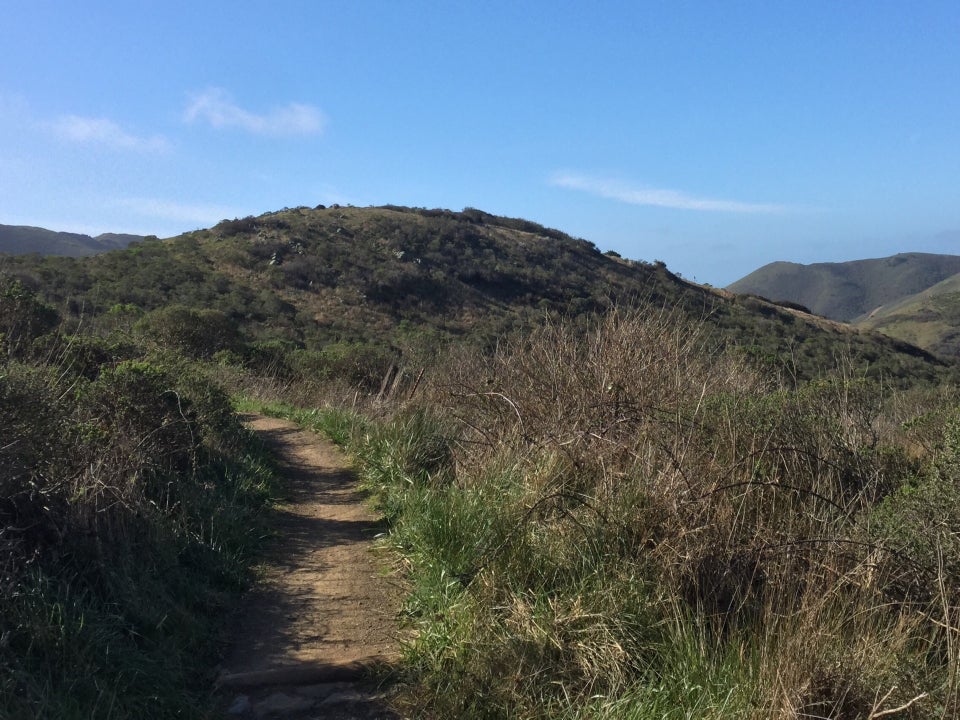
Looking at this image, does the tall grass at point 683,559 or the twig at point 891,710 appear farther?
the tall grass at point 683,559

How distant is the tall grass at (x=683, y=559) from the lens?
146 inches

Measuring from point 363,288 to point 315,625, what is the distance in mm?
41316

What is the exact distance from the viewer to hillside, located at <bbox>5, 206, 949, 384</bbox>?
86.2 ft

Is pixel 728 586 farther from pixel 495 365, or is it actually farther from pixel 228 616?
pixel 495 365

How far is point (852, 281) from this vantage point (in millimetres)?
109125

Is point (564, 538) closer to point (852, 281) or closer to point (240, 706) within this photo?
point (240, 706)

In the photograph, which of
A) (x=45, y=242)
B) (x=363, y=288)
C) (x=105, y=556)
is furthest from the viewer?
(x=45, y=242)

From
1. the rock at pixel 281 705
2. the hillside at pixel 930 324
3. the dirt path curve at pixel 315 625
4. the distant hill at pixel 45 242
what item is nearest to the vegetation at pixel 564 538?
the dirt path curve at pixel 315 625

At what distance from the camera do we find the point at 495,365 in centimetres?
852

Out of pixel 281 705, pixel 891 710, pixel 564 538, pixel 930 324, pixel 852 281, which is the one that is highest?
pixel 852 281

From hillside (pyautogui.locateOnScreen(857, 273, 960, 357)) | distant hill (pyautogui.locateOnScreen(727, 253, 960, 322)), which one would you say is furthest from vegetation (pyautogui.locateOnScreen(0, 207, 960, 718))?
distant hill (pyautogui.locateOnScreen(727, 253, 960, 322))

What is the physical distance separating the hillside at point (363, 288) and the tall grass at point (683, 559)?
13.1 m

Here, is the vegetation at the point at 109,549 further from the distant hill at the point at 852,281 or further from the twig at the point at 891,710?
the distant hill at the point at 852,281

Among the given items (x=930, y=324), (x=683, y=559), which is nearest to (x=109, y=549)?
(x=683, y=559)
